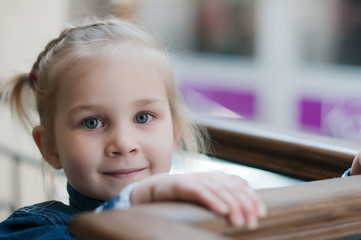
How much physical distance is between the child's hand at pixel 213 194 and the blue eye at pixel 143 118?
33 centimetres

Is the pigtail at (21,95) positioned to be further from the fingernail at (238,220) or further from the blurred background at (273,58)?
the blurred background at (273,58)

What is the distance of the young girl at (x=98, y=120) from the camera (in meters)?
0.92

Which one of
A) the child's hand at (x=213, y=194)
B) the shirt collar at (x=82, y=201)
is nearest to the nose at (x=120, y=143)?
the shirt collar at (x=82, y=201)

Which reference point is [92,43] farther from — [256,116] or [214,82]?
[214,82]

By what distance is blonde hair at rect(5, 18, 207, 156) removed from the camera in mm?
1030

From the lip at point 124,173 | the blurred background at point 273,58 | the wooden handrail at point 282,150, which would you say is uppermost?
the lip at point 124,173

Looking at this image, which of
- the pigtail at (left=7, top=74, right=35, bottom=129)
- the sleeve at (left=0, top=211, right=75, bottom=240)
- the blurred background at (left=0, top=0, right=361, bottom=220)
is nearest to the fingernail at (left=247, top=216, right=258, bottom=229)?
the sleeve at (left=0, top=211, right=75, bottom=240)

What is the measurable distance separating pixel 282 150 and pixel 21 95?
20.1 inches

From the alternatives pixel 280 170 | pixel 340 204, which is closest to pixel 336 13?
pixel 280 170

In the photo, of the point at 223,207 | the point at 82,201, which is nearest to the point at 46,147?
the point at 82,201

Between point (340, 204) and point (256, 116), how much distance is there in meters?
5.42

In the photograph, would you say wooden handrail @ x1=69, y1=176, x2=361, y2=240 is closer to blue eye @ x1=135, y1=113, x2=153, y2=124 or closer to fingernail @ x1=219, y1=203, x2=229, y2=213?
fingernail @ x1=219, y1=203, x2=229, y2=213

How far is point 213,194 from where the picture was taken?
547 mm

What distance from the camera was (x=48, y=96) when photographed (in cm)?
104
